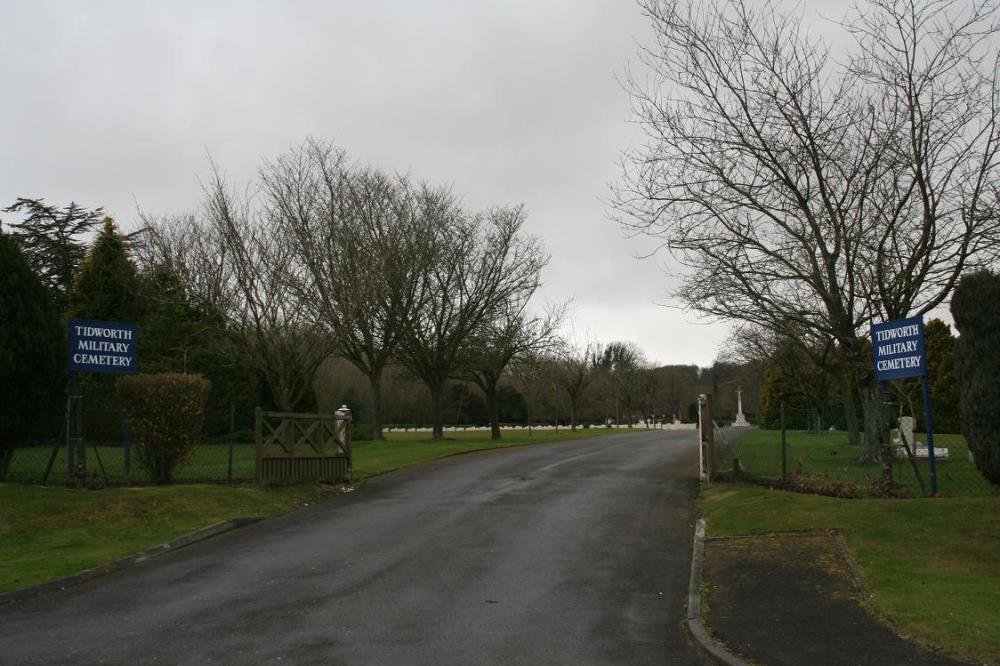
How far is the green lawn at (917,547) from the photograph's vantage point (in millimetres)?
7410

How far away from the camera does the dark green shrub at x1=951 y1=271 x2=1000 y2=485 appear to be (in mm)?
12430

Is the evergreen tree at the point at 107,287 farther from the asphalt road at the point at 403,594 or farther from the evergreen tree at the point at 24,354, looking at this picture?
the asphalt road at the point at 403,594

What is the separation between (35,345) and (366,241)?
2160 centimetres

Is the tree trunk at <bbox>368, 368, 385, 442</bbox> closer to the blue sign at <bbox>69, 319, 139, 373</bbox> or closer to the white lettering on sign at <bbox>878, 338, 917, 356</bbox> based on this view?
the blue sign at <bbox>69, 319, 139, 373</bbox>

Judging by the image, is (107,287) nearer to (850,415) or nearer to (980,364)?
(850,415)

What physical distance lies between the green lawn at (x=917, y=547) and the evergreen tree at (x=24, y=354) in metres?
12.1

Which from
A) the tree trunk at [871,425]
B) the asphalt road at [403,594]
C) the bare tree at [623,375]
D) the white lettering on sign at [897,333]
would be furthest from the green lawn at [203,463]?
the bare tree at [623,375]

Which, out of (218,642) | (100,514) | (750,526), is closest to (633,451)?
(750,526)

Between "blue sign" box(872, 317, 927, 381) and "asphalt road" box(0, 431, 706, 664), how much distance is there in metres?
4.19

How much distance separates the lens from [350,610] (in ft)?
28.9

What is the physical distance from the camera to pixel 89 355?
16.9 metres

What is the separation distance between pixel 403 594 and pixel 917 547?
20.9ft

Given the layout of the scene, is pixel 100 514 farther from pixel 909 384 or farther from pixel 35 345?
pixel 909 384

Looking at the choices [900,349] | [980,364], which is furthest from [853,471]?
[980,364]
